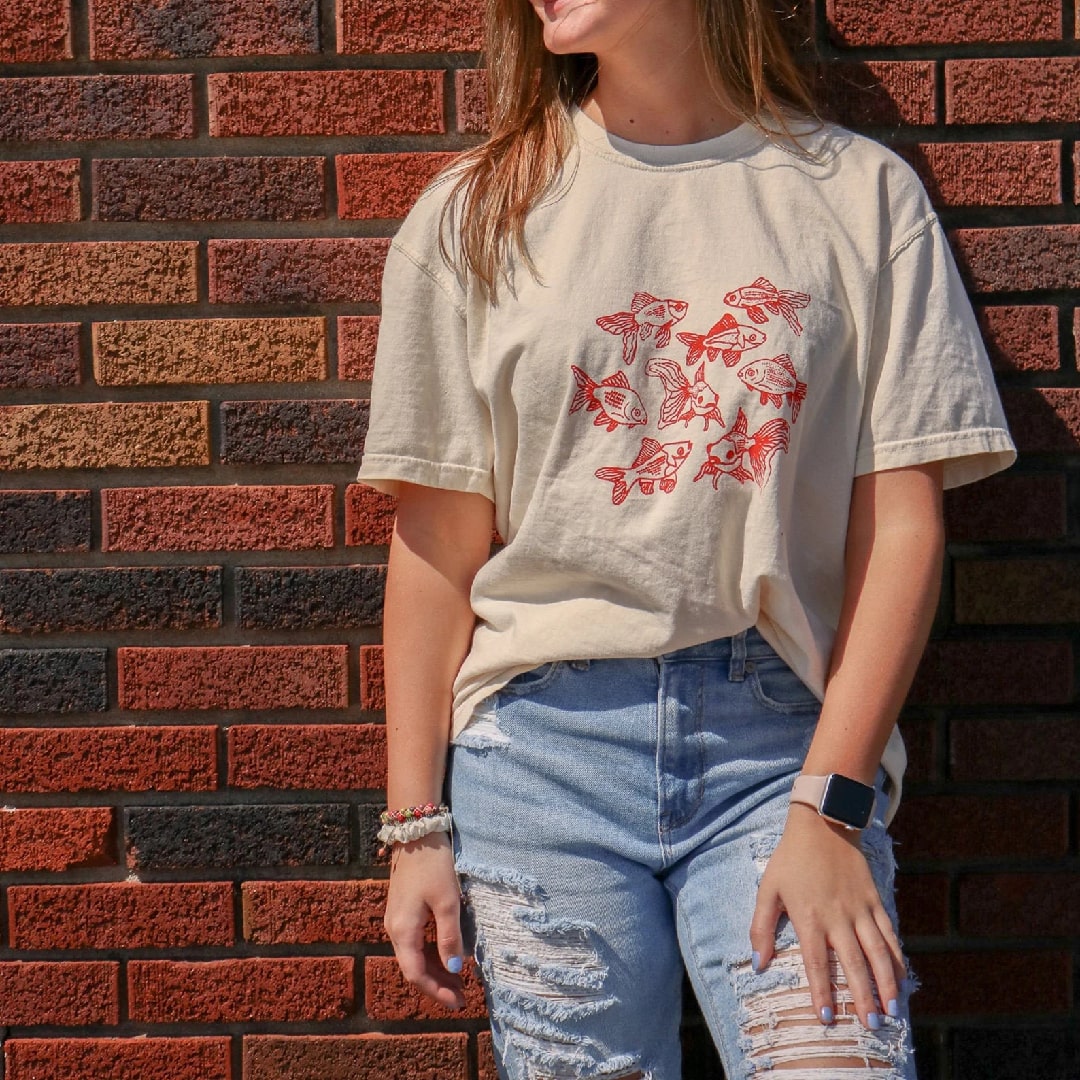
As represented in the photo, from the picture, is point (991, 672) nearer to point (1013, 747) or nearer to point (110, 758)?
point (1013, 747)

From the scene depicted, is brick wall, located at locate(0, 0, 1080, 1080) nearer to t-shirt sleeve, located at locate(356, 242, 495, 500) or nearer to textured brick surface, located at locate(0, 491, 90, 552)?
textured brick surface, located at locate(0, 491, 90, 552)

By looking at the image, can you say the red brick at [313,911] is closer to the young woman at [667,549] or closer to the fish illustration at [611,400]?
the young woman at [667,549]

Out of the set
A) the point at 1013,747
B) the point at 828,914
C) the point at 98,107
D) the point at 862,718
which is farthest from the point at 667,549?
the point at 98,107

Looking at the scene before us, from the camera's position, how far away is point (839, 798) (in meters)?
1.41

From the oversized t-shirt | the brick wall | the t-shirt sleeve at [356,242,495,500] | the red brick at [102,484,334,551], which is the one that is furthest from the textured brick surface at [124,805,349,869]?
the t-shirt sleeve at [356,242,495,500]

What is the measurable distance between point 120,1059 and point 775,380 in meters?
1.66

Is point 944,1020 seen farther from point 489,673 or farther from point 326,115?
point 326,115

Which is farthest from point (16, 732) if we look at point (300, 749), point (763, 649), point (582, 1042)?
point (763, 649)

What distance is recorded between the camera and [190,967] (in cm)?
210

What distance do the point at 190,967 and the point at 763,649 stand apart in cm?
125

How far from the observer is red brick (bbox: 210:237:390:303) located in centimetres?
203

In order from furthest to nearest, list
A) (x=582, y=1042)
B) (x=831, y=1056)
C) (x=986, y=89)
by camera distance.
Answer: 1. (x=986, y=89)
2. (x=582, y=1042)
3. (x=831, y=1056)

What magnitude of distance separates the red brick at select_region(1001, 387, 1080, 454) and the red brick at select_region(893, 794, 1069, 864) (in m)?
0.62

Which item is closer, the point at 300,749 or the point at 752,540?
the point at 752,540
